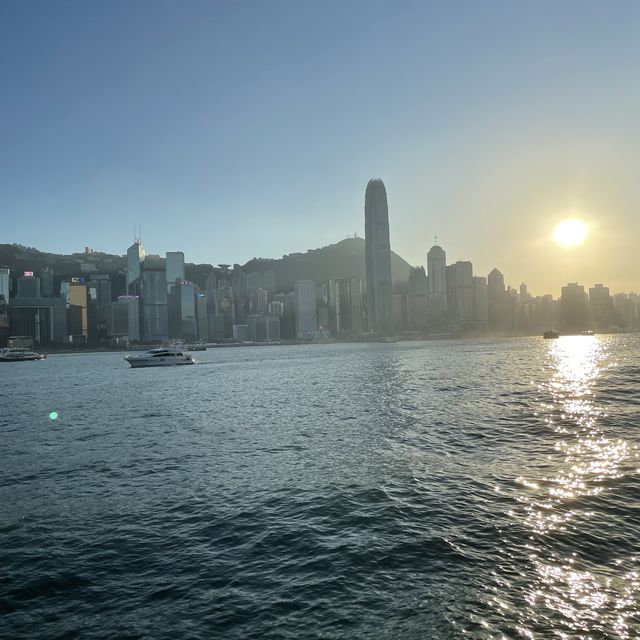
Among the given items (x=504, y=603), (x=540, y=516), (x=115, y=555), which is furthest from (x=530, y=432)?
(x=115, y=555)

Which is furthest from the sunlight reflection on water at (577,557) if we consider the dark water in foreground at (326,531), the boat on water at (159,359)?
the boat on water at (159,359)

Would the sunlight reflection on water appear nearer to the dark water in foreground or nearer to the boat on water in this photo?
the dark water in foreground

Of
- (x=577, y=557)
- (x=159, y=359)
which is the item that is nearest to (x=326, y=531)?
(x=577, y=557)

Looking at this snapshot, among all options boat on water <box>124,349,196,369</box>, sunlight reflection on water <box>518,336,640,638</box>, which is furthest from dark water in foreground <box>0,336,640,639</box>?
boat on water <box>124,349,196,369</box>

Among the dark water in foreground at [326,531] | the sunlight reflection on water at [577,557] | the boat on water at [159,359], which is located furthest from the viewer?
the boat on water at [159,359]

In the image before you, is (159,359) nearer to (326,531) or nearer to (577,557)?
(326,531)

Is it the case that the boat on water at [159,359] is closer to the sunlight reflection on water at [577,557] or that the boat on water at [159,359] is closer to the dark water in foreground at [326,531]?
the dark water in foreground at [326,531]

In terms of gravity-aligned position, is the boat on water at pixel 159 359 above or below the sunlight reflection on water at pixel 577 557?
above
